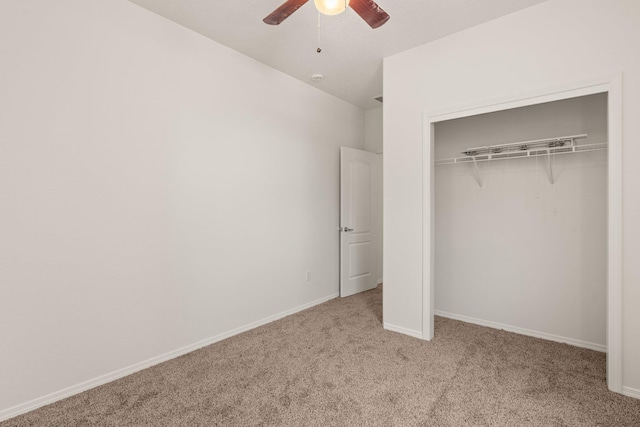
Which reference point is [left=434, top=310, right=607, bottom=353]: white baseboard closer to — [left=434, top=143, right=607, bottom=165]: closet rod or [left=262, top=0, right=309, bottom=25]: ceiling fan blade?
[left=434, top=143, right=607, bottom=165]: closet rod

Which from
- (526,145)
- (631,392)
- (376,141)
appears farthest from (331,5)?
(376,141)

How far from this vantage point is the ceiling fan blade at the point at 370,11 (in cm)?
173

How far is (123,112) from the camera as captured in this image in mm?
2377

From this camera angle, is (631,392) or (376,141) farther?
(376,141)

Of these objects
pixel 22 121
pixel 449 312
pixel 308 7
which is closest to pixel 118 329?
pixel 22 121

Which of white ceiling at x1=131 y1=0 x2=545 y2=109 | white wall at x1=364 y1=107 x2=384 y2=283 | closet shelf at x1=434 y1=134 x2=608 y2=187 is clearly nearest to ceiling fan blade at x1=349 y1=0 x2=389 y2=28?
white ceiling at x1=131 y1=0 x2=545 y2=109

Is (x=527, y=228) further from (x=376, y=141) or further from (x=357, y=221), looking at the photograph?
(x=376, y=141)

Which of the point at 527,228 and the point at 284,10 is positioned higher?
the point at 284,10

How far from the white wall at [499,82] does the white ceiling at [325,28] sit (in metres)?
0.18

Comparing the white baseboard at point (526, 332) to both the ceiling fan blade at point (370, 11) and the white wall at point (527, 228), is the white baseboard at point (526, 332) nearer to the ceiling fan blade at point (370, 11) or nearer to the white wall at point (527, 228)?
the white wall at point (527, 228)

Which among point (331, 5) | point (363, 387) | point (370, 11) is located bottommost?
point (363, 387)

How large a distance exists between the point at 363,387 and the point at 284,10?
247cm

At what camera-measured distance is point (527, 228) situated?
3078 mm

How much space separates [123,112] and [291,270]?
7.59 ft
